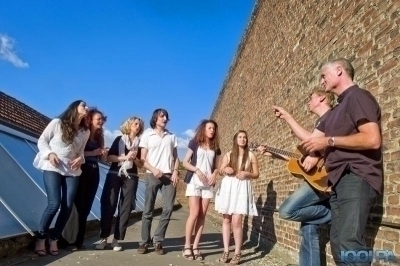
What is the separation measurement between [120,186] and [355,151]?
11.2ft

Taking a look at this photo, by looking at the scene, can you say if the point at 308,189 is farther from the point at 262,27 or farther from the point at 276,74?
Result: the point at 262,27

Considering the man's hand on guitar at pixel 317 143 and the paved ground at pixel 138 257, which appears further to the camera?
the paved ground at pixel 138 257

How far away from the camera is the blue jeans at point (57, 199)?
4.37 metres

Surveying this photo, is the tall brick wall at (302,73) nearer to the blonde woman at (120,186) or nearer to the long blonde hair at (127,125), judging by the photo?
the blonde woman at (120,186)

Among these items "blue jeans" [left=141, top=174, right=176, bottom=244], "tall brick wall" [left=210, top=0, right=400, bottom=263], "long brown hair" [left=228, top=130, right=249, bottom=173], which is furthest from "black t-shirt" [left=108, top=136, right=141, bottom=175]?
"tall brick wall" [left=210, top=0, right=400, bottom=263]

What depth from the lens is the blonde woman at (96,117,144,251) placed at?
206 inches


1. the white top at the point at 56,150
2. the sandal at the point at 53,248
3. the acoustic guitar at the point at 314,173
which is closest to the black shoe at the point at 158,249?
the sandal at the point at 53,248

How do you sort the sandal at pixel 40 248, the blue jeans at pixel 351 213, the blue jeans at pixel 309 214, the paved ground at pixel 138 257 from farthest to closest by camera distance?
the sandal at pixel 40 248 → the paved ground at pixel 138 257 → the blue jeans at pixel 309 214 → the blue jeans at pixel 351 213

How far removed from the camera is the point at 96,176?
536 cm

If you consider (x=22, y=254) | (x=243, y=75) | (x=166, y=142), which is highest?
(x=243, y=75)

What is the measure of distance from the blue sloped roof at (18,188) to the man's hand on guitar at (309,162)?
9.47 ft

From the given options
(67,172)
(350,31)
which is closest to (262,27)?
(350,31)

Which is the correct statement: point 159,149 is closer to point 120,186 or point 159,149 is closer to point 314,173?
point 120,186

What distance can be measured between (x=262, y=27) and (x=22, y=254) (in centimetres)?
707
